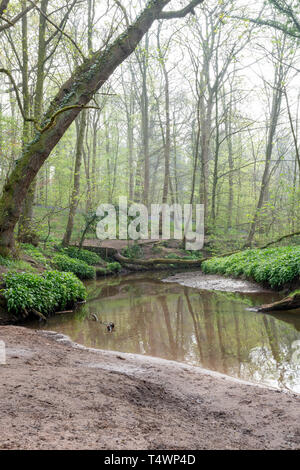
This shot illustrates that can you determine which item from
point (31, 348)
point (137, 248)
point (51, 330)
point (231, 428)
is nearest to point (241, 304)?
point (51, 330)

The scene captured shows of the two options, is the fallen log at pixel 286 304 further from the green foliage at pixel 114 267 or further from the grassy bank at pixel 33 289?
the green foliage at pixel 114 267

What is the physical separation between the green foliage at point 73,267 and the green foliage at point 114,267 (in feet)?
5.25

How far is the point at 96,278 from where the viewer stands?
1594 centimetres

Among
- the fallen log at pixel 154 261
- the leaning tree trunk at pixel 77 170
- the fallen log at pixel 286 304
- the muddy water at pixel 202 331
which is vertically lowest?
the muddy water at pixel 202 331

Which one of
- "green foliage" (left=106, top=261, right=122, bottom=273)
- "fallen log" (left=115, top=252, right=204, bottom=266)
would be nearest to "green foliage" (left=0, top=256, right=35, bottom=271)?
"green foliage" (left=106, top=261, right=122, bottom=273)

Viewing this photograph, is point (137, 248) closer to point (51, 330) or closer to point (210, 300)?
point (210, 300)

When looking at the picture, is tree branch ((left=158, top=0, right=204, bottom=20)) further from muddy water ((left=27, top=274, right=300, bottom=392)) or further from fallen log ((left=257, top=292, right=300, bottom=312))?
muddy water ((left=27, top=274, right=300, bottom=392))

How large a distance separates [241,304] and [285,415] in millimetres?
6721

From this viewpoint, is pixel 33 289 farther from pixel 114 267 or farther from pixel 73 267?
pixel 114 267

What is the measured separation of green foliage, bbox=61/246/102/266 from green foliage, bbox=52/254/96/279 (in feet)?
4.70

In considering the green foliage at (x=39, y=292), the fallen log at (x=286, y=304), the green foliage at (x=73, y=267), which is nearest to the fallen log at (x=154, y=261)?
the green foliage at (x=73, y=267)

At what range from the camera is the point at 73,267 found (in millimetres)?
14305

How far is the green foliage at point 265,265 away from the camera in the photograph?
10055mm

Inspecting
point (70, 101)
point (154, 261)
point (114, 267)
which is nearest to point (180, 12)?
point (70, 101)
